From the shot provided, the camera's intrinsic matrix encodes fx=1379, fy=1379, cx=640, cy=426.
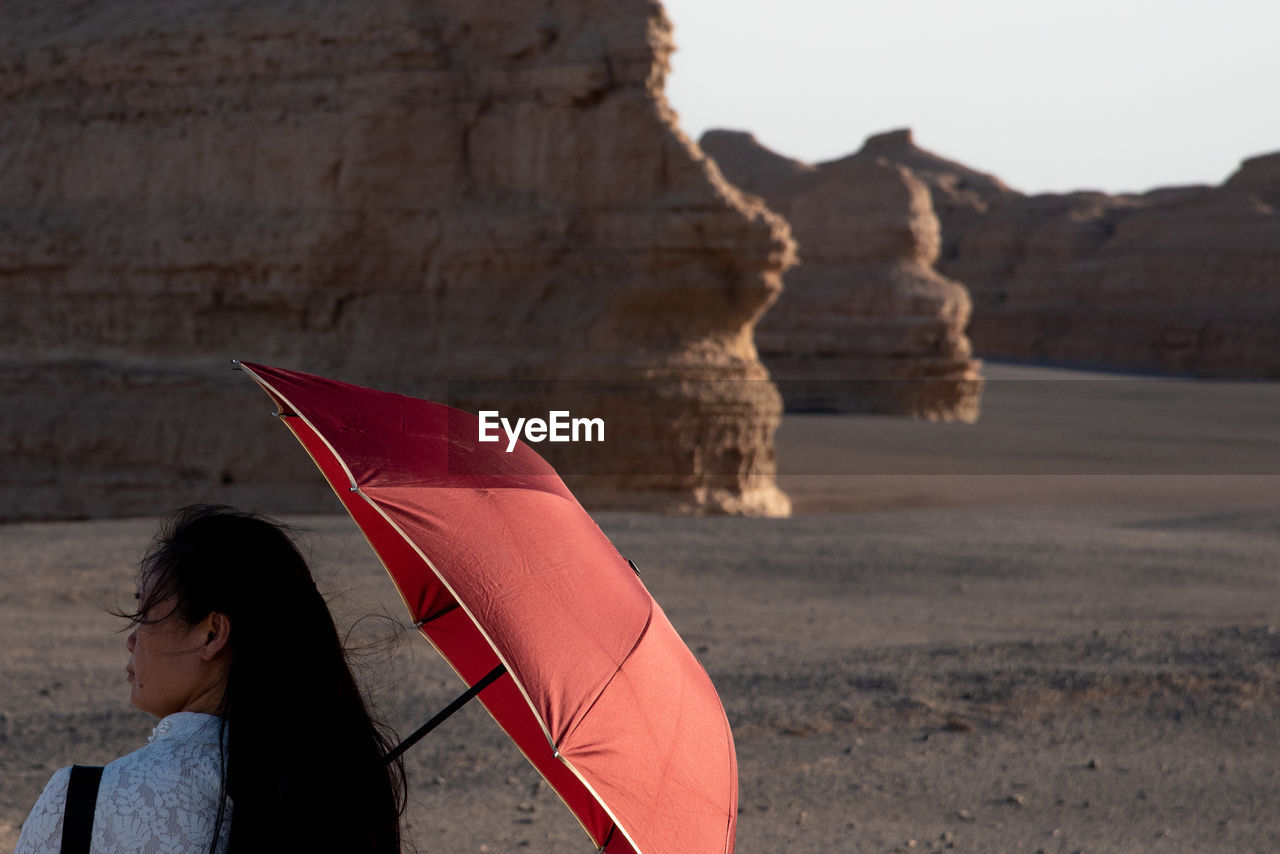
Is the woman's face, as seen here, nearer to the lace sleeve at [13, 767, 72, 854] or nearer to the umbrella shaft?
the lace sleeve at [13, 767, 72, 854]

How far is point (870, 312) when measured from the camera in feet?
113

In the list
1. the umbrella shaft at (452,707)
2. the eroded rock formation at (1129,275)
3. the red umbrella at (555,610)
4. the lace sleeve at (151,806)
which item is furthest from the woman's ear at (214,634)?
the eroded rock formation at (1129,275)

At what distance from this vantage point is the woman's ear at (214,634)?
Result: 181 centimetres

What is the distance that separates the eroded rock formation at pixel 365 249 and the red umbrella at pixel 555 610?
46.1ft

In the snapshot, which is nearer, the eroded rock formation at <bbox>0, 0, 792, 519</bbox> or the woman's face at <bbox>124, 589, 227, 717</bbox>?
the woman's face at <bbox>124, 589, 227, 717</bbox>

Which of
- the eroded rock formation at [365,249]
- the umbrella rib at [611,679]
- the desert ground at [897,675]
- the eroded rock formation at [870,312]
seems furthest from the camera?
the eroded rock formation at [870,312]

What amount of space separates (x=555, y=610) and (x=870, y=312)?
32.7 metres

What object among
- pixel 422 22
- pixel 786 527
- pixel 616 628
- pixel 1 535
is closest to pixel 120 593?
pixel 1 535

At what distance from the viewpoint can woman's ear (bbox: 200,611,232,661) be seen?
181 centimetres

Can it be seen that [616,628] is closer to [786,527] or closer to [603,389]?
[786,527]

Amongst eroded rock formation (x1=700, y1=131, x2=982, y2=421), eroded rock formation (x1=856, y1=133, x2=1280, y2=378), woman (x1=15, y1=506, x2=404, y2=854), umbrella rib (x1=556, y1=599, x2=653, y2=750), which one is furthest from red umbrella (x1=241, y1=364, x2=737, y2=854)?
eroded rock formation (x1=856, y1=133, x2=1280, y2=378)

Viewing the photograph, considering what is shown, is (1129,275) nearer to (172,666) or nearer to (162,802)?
(172,666)

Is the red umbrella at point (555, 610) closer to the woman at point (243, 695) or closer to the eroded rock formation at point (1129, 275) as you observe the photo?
the woman at point (243, 695)

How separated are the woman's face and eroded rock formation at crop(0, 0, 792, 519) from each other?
14842 millimetres
